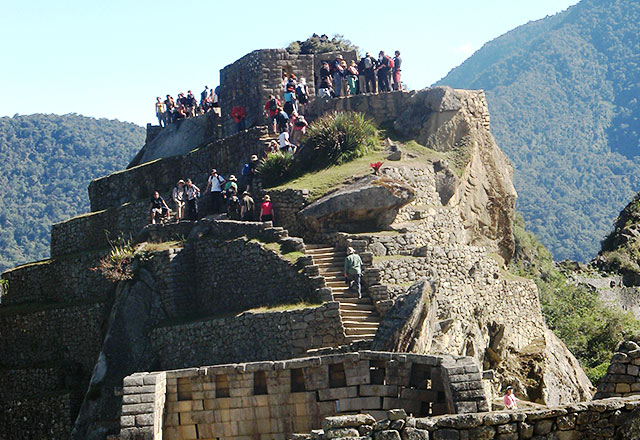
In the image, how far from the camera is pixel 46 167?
376 feet

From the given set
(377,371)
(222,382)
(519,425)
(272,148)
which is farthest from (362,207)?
(519,425)

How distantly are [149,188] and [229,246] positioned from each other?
9640mm

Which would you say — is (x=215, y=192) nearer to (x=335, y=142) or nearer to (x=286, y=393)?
(x=335, y=142)

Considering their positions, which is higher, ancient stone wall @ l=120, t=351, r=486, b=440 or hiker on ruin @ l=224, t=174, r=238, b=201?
hiker on ruin @ l=224, t=174, r=238, b=201

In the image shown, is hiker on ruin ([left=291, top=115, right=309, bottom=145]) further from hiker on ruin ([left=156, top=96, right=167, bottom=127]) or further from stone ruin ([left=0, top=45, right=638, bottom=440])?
hiker on ruin ([left=156, top=96, right=167, bottom=127])

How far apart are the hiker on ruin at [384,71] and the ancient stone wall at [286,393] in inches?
919

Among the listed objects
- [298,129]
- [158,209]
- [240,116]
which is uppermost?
[240,116]

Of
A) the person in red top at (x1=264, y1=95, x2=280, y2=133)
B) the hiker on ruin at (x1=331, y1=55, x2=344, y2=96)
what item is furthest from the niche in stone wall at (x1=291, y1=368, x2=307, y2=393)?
the hiker on ruin at (x1=331, y1=55, x2=344, y2=96)

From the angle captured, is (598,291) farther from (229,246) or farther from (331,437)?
(331,437)

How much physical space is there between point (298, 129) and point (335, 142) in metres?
1.73

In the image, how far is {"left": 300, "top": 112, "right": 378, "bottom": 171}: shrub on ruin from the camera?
3397cm

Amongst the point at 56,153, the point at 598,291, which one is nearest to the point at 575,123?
the point at 56,153

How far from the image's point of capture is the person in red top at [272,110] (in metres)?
36.2

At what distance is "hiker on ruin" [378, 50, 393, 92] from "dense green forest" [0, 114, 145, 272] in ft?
201
